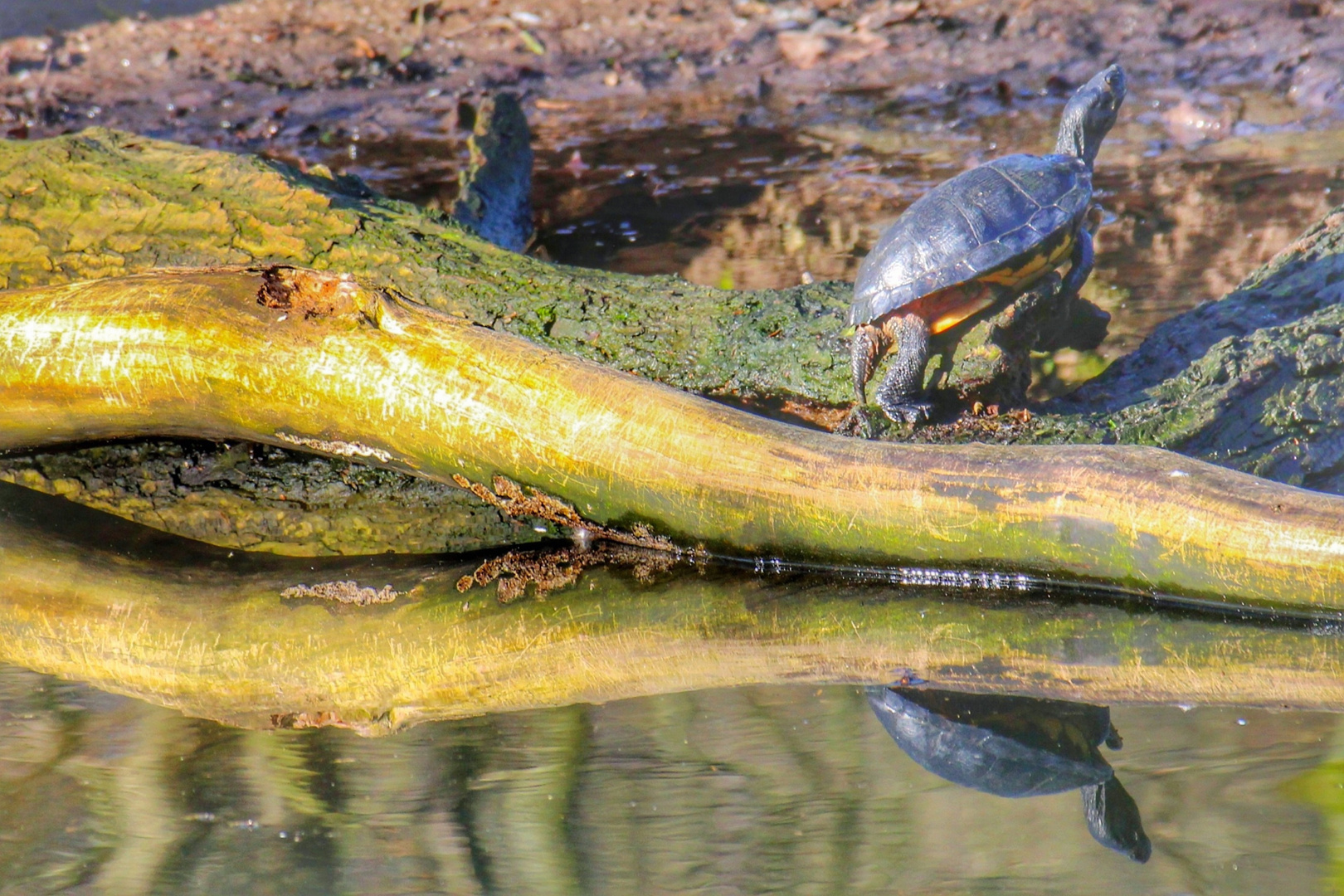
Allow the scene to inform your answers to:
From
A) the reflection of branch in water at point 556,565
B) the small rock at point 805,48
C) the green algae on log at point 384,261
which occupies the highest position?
the small rock at point 805,48

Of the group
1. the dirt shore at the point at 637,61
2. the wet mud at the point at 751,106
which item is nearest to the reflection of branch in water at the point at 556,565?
the wet mud at the point at 751,106

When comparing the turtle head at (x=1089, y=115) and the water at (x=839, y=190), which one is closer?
the turtle head at (x=1089, y=115)

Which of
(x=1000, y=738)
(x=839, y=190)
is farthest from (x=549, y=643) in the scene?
(x=839, y=190)

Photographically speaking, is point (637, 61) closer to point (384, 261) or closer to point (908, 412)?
point (384, 261)

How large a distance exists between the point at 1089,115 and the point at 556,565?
280 cm

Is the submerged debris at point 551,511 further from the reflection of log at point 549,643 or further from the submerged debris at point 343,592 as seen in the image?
the submerged debris at point 343,592

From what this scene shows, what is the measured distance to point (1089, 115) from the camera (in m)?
4.56

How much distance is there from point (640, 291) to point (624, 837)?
220cm

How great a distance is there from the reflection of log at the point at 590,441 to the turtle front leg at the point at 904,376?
0.52 metres

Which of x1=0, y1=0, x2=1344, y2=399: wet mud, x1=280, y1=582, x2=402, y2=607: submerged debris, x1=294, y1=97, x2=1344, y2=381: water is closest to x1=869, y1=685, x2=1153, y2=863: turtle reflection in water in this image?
x1=280, y1=582, x2=402, y2=607: submerged debris

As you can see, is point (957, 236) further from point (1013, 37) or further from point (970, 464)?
point (1013, 37)

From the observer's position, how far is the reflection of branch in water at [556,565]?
10.8 feet

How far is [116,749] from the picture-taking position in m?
2.43

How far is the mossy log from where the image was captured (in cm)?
340
